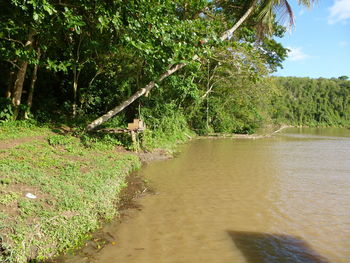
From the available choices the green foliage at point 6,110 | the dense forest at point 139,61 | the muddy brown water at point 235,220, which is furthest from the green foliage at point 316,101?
the green foliage at point 6,110

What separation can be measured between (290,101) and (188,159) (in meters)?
50.4

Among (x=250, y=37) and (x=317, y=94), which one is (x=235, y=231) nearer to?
(x=250, y=37)

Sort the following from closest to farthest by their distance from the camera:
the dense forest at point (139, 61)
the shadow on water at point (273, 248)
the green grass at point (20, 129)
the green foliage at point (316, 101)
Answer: the shadow on water at point (273, 248)
the dense forest at point (139, 61)
the green grass at point (20, 129)
the green foliage at point (316, 101)

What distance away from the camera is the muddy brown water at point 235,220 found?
3557mm

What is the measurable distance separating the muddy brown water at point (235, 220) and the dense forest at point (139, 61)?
12.0 ft

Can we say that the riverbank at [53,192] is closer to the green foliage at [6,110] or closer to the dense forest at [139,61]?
the green foliage at [6,110]

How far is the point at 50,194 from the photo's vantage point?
424 cm

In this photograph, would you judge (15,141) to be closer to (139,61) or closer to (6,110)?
(6,110)

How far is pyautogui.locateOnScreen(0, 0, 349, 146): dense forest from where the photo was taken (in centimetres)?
690

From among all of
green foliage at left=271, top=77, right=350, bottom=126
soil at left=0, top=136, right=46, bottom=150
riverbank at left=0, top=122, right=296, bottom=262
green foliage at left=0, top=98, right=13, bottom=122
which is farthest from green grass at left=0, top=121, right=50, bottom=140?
green foliage at left=271, top=77, right=350, bottom=126

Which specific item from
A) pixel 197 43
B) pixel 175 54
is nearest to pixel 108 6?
pixel 175 54

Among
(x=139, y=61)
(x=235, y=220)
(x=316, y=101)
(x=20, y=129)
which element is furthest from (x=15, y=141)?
(x=316, y=101)

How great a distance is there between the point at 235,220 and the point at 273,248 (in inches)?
37.4

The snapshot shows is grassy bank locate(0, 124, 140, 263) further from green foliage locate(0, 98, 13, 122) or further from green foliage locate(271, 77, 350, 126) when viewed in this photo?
green foliage locate(271, 77, 350, 126)
